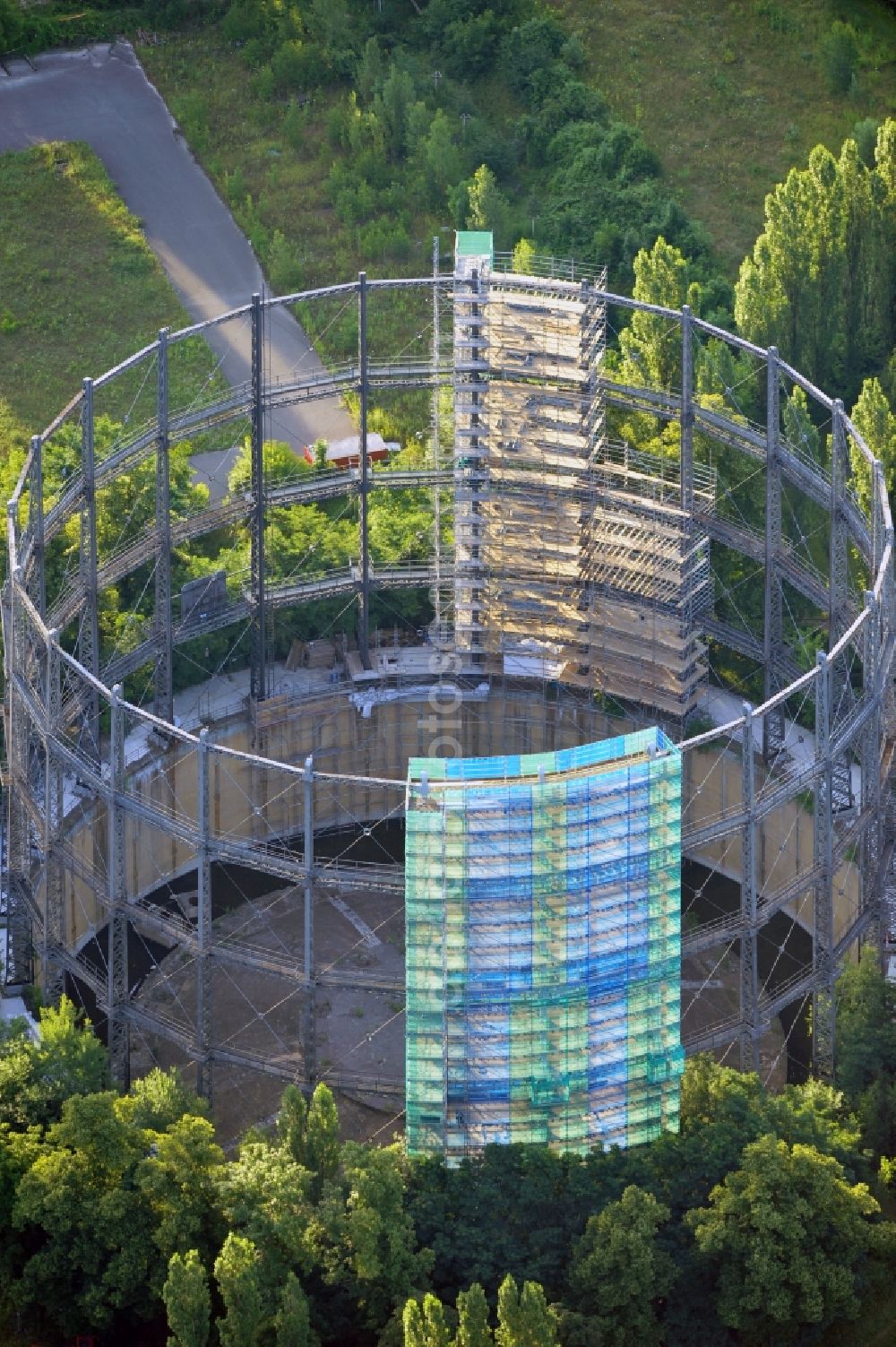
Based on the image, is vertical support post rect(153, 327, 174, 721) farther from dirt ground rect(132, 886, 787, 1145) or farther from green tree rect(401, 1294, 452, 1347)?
green tree rect(401, 1294, 452, 1347)

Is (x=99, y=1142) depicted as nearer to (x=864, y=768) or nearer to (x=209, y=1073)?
(x=209, y=1073)

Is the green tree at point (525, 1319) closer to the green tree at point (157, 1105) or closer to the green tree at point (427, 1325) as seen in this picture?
the green tree at point (427, 1325)

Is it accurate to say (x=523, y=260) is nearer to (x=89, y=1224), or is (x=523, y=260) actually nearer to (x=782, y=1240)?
(x=782, y=1240)

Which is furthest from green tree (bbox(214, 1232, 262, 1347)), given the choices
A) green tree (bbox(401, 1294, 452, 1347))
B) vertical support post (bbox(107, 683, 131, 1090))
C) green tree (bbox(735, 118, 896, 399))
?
green tree (bbox(735, 118, 896, 399))

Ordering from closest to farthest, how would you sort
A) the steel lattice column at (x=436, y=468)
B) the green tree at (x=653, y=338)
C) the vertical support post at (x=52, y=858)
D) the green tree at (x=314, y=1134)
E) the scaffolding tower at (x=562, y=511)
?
the green tree at (x=314, y=1134) < the vertical support post at (x=52, y=858) < the scaffolding tower at (x=562, y=511) < the steel lattice column at (x=436, y=468) < the green tree at (x=653, y=338)

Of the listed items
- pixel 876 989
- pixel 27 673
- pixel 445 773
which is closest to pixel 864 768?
pixel 876 989

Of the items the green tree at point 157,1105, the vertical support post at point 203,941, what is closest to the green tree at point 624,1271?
the green tree at point 157,1105

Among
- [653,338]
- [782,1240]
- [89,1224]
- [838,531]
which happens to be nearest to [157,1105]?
[89,1224]
